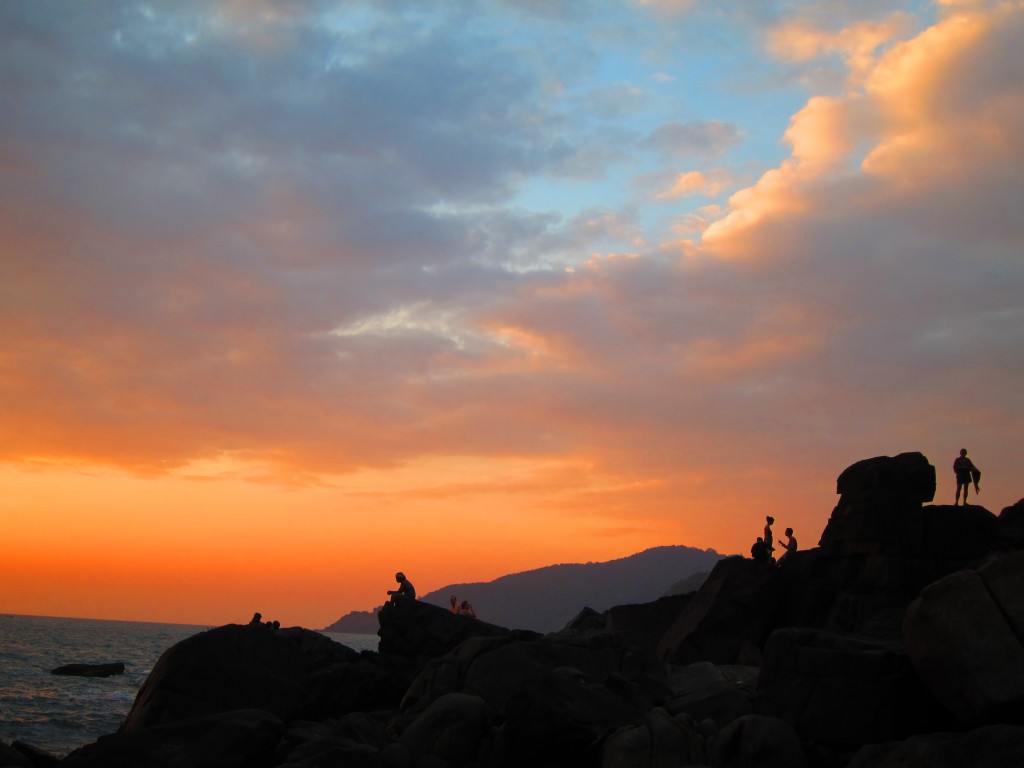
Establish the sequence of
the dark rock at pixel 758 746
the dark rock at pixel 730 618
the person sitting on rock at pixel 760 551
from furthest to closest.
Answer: the person sitting on rock at pixel 760 551, the dark rock at pixel 730 618, the dark rock at pixel 758 746

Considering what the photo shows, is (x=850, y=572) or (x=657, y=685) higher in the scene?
(x=850, y=572)

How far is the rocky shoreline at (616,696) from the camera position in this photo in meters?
15.1

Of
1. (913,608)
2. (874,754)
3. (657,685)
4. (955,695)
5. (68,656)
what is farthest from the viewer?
(68,656)

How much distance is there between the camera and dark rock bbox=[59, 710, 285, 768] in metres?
15.5

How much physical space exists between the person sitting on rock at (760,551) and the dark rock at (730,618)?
1.09 feet

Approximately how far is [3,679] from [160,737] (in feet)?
149

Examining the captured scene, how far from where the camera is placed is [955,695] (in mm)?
15086

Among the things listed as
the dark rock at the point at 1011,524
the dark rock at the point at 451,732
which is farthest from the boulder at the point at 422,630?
the dark rock at the point at 1011,524

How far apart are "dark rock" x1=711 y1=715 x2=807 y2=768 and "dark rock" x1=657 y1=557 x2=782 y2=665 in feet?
38.9

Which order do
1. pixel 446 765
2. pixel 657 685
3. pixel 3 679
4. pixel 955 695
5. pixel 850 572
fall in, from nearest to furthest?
pixel 955 695, pixel 446 765, pixel 657 685, pixel 850 572, pixel 3 679

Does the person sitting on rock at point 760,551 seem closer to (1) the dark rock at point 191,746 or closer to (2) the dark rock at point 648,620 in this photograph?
(2) the dark rock at point 648,620

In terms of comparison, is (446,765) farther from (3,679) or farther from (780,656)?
(3,679)

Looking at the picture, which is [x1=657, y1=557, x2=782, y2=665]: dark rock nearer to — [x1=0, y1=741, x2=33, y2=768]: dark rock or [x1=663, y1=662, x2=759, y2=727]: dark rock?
[x1=663, y1=662, x2=759, y2=727]: dark rock

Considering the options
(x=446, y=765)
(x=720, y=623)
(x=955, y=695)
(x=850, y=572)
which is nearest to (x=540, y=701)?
(x=446, y=765)
